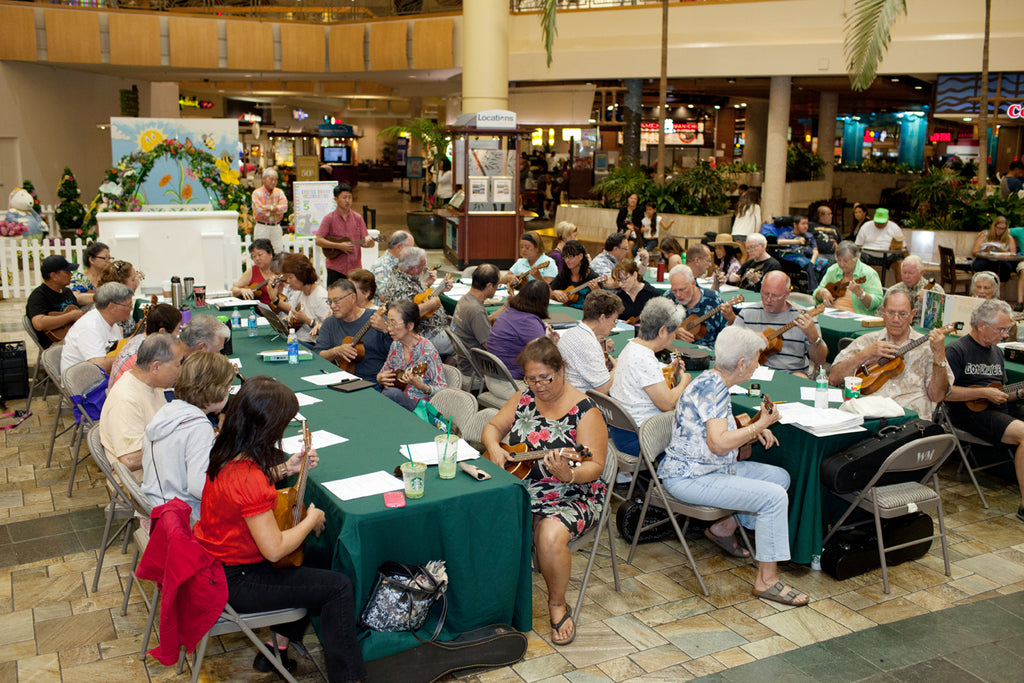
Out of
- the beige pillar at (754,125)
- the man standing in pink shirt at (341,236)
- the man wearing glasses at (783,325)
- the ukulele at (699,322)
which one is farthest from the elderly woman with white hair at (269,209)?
the beige pillar at (754,125)

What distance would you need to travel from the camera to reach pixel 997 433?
5.71m

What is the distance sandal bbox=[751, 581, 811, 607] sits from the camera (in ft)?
14.8

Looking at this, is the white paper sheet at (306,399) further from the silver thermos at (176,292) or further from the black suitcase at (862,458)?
the black suitcase at (862,458)

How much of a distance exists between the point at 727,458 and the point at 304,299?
153 inches

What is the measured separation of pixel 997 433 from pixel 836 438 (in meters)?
1.76

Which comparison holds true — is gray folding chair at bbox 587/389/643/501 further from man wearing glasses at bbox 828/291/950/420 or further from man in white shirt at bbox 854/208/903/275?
man in white shirt at bbox 854/208/903/275

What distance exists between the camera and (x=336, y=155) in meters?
36.5

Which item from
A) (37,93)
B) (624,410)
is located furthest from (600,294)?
(37,93)

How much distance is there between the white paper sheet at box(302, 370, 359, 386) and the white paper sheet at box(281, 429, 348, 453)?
957 mm

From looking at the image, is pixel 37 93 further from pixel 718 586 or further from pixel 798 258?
pixel 718 586

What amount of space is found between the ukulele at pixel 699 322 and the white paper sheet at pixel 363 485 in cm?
367

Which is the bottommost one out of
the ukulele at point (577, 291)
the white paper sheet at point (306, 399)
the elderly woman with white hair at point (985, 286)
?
the white paper sheet at point (306, 399)

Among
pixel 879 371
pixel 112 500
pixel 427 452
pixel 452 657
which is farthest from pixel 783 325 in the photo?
pixel 112 500

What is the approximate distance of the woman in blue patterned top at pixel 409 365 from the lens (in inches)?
212
